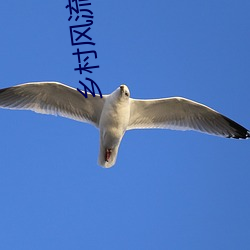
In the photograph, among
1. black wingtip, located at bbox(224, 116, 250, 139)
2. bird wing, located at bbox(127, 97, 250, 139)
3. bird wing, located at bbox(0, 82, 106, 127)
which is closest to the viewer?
bird wing, located at bbox(0, 82, 106, 127)

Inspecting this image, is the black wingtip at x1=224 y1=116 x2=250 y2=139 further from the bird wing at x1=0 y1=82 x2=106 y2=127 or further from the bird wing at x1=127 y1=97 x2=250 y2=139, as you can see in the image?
the bird wing at x1=0 y1=82 x2=106 y2=127

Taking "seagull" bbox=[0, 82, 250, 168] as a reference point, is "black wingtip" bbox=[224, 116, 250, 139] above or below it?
below

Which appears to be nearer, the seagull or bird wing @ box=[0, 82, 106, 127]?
the seagull

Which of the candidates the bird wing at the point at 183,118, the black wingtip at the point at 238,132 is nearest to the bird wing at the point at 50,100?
the bird wing at the point at 183,118

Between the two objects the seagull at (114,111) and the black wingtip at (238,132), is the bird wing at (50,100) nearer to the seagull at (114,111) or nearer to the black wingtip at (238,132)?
the seagull at (114,111)

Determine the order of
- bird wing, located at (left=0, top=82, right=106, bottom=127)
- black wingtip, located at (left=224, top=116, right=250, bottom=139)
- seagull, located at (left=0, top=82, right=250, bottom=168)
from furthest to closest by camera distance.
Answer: black wingtip, located at (left=224, top=116, right=250, bottom=139), bird wing, located at (left=0, top=82, right=106, bottom=127), seagull, located at (left=0, top=82, right=250, bottom=168)

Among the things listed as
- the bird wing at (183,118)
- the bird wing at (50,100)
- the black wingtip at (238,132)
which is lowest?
the black wingtip at (238,132)

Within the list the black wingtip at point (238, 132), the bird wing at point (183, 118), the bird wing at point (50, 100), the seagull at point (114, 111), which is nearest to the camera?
the seagull at point (114, 111)

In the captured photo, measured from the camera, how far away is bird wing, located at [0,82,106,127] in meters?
5.79

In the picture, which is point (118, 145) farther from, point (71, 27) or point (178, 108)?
point (71, 27)

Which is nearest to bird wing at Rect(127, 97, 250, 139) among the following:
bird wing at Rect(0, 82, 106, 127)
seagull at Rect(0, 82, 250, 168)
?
seagull at Rect(0, 82, 250, 168)

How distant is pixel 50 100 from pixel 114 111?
97 cm

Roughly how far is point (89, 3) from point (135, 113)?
2.01 m

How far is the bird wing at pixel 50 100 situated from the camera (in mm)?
5785
